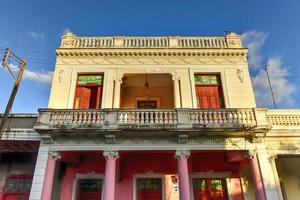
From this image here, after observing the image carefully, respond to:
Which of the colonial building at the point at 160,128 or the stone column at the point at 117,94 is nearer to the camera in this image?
the colonial building at the point at 160,128

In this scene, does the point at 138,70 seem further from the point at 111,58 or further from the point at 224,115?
the point at 224,115

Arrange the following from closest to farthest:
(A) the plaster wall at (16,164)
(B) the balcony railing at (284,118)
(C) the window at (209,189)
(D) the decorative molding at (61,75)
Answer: (B) the balcony railing at (284,118) < (C) the window at (209,189) < (D) the decorative molding at (61,75) < (A) the plaster wall at (16,164)

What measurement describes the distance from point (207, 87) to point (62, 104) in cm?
723

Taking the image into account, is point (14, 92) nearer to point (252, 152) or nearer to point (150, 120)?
point (150, 120)

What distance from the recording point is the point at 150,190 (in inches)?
448

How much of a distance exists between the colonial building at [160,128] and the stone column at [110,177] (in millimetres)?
39

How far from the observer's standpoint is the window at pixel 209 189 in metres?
11.2

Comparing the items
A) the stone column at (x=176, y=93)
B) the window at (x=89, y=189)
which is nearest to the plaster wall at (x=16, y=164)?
the window at (x=89, y=189)

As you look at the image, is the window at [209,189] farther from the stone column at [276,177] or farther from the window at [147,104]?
the window at [147,104]

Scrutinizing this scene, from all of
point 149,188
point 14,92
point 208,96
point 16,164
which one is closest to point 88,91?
point 14,92

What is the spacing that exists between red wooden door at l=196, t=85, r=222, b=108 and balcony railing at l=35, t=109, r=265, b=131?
1.43 m

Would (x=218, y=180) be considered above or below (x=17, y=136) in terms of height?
below

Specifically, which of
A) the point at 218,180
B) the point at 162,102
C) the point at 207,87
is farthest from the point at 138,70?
the point at 218,180

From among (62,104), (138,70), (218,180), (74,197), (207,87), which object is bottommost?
(74,197)
